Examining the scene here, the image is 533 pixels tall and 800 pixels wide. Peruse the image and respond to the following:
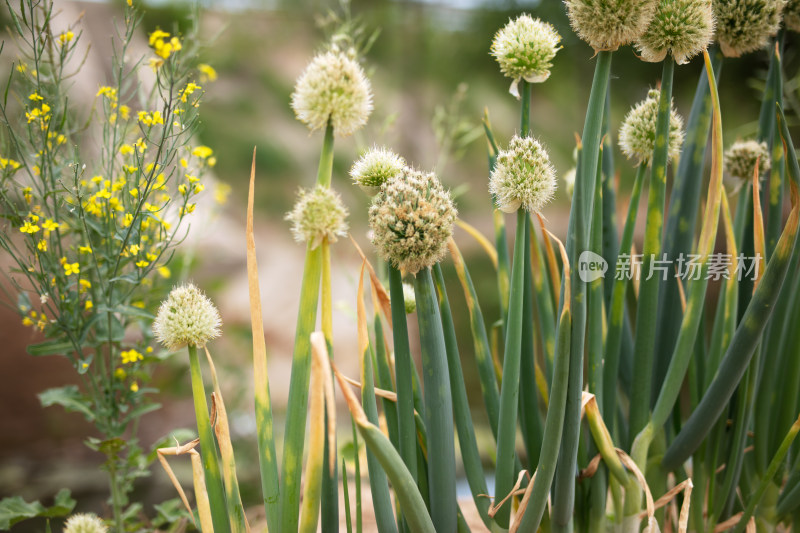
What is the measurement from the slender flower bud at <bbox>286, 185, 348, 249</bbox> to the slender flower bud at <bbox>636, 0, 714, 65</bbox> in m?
0.31

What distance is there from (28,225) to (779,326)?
79cm

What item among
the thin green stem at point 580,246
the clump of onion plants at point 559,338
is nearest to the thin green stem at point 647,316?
the clump of onion plants at point 559,338

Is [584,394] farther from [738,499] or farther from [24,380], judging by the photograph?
[24,380]

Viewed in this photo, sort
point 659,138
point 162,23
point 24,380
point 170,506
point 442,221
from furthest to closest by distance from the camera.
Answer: point 162,23 < point 24,380 < point 170,506 < point 659,138 < point 442,221

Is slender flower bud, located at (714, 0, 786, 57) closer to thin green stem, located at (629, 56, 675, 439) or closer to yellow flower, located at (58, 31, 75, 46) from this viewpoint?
thin green stem, located at (629, 56, 675, 439)

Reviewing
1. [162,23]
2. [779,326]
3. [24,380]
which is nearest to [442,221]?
[779,326]

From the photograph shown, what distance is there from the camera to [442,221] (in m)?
0.47

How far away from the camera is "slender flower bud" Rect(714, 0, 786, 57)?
0.62m

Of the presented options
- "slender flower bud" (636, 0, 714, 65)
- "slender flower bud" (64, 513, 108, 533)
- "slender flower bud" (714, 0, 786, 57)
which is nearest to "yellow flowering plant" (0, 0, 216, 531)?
"slender flower bud" (64, 513, 108, 533)

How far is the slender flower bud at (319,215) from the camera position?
441mm

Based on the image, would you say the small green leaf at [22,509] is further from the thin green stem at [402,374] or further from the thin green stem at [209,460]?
the thin green stem at [402,374]

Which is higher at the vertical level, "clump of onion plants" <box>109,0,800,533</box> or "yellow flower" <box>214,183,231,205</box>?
"yellow flower" <box>214,183,231,205</box>

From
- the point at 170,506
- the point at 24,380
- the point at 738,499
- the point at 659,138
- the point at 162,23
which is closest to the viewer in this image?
the point at 659,138

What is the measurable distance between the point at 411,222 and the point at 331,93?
0.11m
